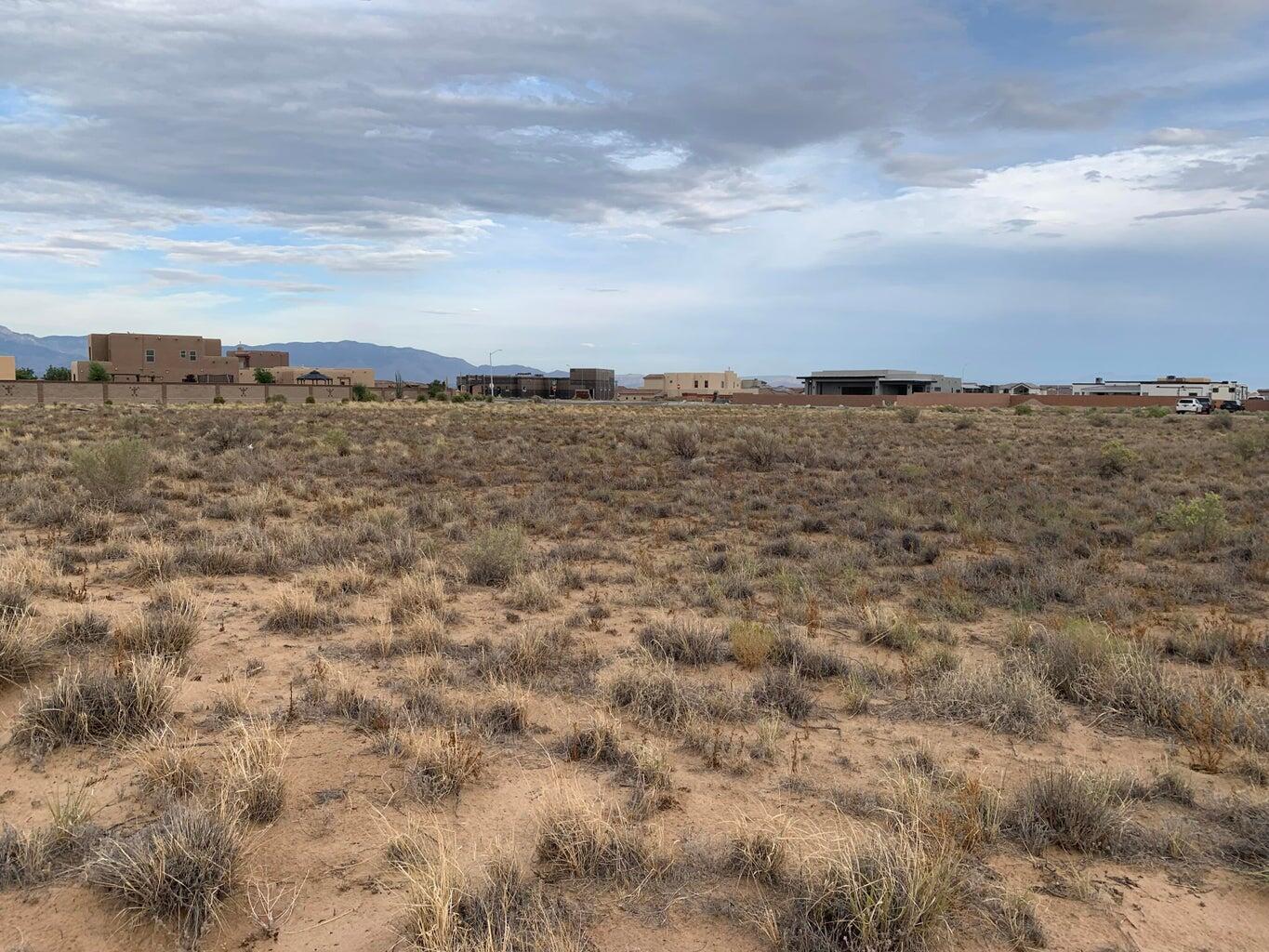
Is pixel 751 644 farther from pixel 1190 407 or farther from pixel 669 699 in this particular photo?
pixel 1190 407

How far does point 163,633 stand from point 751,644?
4929 millimetres

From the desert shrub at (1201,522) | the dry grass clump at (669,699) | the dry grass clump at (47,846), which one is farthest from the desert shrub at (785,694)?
the desert shrub at (1201,522)

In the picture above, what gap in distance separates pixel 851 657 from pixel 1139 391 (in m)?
135

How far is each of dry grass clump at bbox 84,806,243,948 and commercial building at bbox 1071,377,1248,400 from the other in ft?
374

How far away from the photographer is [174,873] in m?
3.57

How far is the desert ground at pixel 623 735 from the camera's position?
11.9ft

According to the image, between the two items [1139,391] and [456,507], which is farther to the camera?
[1139,391]

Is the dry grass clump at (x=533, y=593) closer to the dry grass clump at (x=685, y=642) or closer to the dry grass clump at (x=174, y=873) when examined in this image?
the dry grass clump at (x=685, y=642)

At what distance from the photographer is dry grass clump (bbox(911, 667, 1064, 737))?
5.77 metres

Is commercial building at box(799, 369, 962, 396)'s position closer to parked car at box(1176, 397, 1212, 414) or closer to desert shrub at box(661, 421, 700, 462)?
parked car at box(1176, 397, 1212, 414)

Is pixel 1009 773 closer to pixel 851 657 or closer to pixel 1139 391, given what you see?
pixel 851 657

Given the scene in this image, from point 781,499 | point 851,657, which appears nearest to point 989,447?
point 781,499

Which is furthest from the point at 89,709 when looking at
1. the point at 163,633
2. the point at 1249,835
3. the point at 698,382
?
the point at 698,382

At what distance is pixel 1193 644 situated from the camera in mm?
7324
